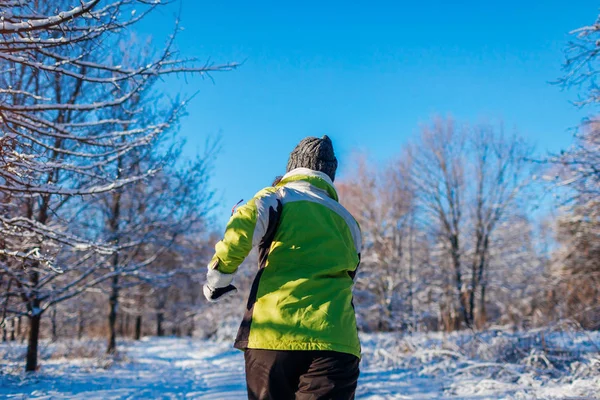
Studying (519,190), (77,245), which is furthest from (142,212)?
(519,190)

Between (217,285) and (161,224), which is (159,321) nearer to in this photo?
(161,224)

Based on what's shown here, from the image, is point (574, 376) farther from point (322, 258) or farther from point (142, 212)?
point (142, 212)

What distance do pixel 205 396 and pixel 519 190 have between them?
16229mm

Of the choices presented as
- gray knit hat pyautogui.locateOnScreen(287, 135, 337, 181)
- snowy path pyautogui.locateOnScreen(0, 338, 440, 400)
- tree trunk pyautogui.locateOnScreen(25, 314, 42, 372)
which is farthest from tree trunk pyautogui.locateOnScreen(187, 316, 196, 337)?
gray knit hat pyautogui.locateOnScreen(287, 135, 337, 181)

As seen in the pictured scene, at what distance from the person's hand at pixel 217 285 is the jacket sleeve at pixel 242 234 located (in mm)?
18

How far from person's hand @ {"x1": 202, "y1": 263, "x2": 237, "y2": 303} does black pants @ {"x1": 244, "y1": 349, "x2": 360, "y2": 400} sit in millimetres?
317

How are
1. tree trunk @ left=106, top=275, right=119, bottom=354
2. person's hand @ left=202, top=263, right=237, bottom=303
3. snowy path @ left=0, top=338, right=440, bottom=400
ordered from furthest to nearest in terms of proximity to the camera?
tree trunk @ left=106, top=275, right=119, bottom=354 < snowy path @ left=0, top=338, right=440, bottom=400 < person's hand @ left=202, top=263, right=237, bottom=303

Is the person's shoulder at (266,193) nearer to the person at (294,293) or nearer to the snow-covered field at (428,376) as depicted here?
the person at (294,293)

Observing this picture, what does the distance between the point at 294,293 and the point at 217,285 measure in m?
0.36

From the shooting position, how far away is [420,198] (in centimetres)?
2011

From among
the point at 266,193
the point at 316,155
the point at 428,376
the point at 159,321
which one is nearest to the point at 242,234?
the point at 266,193

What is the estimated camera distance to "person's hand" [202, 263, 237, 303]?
6.81 feet

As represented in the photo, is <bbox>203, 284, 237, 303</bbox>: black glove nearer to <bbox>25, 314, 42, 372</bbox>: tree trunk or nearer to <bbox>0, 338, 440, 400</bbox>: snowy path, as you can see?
<bbox>0, 338, 440, 400</bbox>: snowy path

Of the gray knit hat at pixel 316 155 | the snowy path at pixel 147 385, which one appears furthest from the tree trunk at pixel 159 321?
the gray knit hat at pixel 316 155
